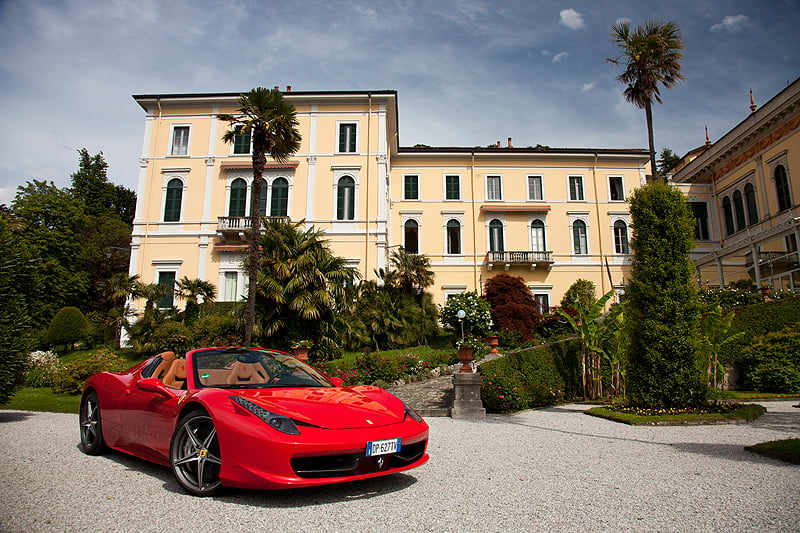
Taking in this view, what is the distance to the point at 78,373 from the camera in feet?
48.6

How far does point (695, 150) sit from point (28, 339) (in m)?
49.1

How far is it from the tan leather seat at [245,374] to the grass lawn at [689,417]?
6731mm

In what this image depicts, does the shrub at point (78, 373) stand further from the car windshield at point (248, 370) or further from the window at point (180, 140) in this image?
the window at point (180, 140)

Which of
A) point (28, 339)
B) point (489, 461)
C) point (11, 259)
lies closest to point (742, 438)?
point (489, 461)

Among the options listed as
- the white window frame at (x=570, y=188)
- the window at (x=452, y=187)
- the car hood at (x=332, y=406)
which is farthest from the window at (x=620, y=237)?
the car hood at (x=332, y=406)

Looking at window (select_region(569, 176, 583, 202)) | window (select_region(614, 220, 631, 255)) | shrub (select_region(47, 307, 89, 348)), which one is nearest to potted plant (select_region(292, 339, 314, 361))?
shrub (select_region(47, 307, 89, 348))

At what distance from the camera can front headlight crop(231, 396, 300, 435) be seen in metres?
3.23

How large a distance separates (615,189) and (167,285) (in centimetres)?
2897

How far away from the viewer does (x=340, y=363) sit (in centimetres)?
1670

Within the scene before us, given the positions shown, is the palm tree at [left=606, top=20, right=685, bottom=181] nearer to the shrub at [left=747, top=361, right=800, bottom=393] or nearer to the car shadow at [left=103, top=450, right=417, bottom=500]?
the shrub at [left=747, top=361, right=800, bottom=393]

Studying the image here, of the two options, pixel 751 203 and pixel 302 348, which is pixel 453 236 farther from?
pixel 751 203

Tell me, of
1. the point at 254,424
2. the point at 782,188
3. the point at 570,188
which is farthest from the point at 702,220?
the point at 254,424

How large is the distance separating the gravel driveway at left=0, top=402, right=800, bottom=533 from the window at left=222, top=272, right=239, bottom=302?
69.1 feet

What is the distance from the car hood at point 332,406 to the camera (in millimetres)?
3432
